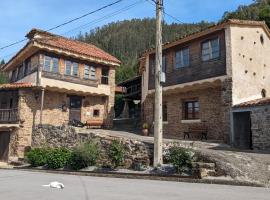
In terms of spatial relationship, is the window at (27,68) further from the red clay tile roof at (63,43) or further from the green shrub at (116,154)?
the green shrub at (116,154)

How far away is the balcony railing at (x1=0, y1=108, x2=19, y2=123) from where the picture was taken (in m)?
25.0

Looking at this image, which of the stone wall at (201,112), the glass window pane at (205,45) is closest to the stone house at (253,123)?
the stone wall at (201,112)

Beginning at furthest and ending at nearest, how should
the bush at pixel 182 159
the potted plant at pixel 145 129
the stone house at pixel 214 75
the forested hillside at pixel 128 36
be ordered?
the forested hillside at pixel 128 36
the potted plant at pixel 145 129
the stone house at pixel 214 75
the bush at pixel 182 159

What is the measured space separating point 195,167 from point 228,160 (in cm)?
133

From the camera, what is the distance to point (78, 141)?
21.0 meters

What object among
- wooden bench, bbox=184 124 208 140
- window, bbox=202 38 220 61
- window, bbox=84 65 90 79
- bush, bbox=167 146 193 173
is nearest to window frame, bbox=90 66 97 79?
window, bbox=84 65 90 79

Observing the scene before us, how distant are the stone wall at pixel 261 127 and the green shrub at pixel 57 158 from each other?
10.3 metres

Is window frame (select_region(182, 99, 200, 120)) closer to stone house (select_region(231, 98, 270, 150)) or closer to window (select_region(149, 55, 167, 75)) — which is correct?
stone house (select_region(231, 98, 270, 150))

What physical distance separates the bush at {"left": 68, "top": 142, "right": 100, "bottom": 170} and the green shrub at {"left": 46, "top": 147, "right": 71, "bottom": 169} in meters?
1.11

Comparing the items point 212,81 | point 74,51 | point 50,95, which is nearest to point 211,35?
point 212,81

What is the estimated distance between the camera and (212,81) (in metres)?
19.6

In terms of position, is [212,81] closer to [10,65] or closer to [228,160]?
[228,160]

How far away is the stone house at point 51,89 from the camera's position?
25.0 m

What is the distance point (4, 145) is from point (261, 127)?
1951 cm
